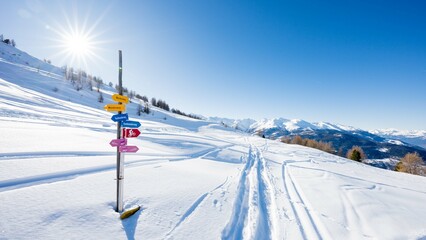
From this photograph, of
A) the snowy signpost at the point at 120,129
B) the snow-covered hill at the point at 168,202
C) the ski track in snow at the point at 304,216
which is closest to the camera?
the snow-covered hill at the point at 168,202

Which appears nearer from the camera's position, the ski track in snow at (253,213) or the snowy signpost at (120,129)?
the snowy signpost at (120,129)

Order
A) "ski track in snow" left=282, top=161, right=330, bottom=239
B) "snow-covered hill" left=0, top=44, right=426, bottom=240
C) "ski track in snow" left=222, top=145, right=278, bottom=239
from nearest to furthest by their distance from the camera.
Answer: "snow-covered hill" left=0, top=44, right=426, bottom=240
"ski track in snow" left=222, top=145, right=278, bottom=239
"ski track in snow" left=282, top=161, right=330, bottom=239

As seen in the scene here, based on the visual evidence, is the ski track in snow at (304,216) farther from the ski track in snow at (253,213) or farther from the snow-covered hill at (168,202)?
the ski track in snow at (253,213)

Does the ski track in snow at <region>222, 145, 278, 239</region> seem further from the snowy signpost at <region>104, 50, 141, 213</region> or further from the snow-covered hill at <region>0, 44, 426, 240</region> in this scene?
the snowy signpost at <region>104, 50, 141, 213</region>

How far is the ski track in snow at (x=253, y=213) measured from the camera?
3904mm

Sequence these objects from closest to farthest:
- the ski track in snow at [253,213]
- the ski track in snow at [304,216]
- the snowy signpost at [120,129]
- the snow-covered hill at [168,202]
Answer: the snow-covered hill at [168,202]
the snowy signpost at [120,129]
the ski track in snow at [253,213]
the ski track in snow at [304,216]

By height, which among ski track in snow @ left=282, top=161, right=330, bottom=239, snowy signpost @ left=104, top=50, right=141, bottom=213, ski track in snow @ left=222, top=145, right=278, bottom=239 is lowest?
ski track in snow @ left=282, top=161, right=330, bottom=239

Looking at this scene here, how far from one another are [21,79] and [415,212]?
4067 centimetres

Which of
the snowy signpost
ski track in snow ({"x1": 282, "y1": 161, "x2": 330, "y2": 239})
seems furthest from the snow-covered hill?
the snowy signpost

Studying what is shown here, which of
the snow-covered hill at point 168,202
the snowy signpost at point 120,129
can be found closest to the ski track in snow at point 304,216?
the snow-covered hill at point 168,202

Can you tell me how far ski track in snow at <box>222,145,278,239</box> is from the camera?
154 inches

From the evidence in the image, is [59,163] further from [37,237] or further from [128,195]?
[37,237]

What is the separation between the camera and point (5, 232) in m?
2.51

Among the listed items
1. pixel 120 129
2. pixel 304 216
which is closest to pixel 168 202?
pixel 120 129
